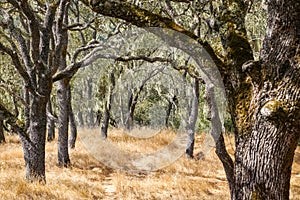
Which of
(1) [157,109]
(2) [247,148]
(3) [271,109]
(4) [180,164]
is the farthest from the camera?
(1) [157,109]

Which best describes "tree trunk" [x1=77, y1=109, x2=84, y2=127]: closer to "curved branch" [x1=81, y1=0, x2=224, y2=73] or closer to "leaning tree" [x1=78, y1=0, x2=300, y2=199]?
"curved branch" [x1=81, y1=0, x2=224, y2=73]

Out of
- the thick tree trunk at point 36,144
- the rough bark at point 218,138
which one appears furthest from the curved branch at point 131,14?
the thick tree trunk at point 36,144

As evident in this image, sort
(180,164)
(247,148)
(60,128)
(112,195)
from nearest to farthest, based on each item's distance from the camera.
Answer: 1. (247,148)
2. (112,195)
3. (60,128)
4. (180,164)

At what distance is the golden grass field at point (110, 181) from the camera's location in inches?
343

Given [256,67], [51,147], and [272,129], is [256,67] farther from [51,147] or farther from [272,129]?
[51,147]

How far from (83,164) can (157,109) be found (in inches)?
777

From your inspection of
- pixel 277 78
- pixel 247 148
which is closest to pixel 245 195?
pixel 247 148

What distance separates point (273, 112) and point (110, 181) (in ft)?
26.6

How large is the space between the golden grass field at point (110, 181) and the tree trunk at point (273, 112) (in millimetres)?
2570

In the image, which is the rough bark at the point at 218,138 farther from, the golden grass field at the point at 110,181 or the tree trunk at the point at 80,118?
the tree trunk at the point at 80,118

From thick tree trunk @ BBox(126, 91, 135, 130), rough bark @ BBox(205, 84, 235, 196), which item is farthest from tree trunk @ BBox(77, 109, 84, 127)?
rough bark @ BBox(205, 84, 235, 196)

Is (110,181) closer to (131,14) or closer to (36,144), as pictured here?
(36,144)

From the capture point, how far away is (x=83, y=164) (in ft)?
44.8

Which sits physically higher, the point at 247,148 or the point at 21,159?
the point at 247,148
